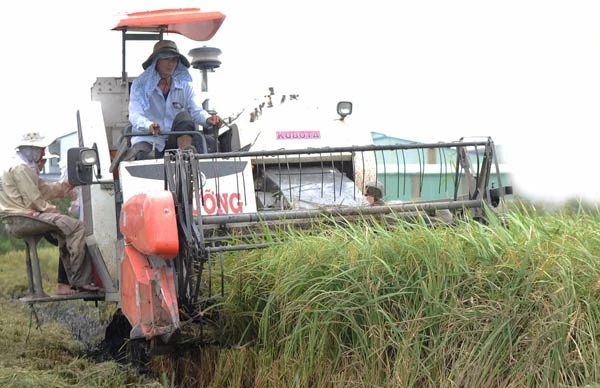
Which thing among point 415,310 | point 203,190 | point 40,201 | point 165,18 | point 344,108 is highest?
point 165,18

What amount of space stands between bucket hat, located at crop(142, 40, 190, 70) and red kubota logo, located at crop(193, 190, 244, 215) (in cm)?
161

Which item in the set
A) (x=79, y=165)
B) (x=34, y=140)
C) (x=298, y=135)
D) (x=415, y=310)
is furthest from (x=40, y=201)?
(x=415, y=310)

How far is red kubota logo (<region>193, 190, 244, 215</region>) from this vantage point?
7.34 metres

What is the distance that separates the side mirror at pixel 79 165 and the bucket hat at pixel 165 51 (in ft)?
4.35

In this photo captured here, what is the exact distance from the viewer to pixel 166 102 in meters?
8.52

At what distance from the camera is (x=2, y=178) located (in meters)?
8.81

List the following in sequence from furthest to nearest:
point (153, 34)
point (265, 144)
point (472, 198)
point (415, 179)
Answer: point (415, 179)
point (153, 34)
point (265, 144)
point (472, 198)

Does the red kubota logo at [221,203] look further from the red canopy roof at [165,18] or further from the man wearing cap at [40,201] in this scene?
the red canopy roof at [165,18]

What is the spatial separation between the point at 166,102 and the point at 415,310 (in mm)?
4019

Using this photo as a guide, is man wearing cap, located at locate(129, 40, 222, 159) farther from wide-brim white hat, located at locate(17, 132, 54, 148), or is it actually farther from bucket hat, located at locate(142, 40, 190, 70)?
wide-brim white hat, located at locate(17, 132, 54, 148)

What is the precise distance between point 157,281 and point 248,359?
77 cm

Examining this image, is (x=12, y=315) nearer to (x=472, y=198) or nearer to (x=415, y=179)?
(x=415, y=179)

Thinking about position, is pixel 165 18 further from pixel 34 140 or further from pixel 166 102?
pixel 34 140

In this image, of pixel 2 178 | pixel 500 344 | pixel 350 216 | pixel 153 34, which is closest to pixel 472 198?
pixel 350 216
